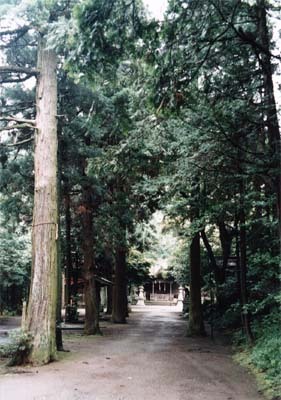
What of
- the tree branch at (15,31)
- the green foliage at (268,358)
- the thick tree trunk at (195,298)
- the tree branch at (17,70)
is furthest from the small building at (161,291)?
the tree branch at (15,31)

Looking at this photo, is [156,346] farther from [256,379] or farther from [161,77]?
[161,77]

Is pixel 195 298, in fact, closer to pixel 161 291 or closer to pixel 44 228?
pixel 44 228

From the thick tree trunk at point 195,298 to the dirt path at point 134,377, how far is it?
→ 4463 millimetres

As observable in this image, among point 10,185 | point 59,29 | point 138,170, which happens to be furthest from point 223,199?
point 10,185

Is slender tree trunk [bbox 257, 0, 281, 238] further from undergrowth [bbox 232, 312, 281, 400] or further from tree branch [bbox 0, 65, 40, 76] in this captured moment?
tree branch [bbox 0, 65, 40, 76]

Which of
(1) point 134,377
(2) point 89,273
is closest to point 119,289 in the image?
(2) point 89,273

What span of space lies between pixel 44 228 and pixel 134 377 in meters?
3.90

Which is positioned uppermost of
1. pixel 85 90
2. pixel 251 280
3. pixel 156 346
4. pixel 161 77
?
pixel 85 90

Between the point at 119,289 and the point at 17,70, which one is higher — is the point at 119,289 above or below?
below

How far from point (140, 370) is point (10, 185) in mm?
8923

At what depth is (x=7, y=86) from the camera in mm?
13570

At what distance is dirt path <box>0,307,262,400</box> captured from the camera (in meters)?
7.00

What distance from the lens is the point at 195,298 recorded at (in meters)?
18.1

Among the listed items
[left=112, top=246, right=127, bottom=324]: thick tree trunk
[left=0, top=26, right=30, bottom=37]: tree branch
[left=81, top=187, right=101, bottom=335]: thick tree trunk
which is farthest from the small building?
[left=0, top=26, right=30, bottom=37]: tree branch
